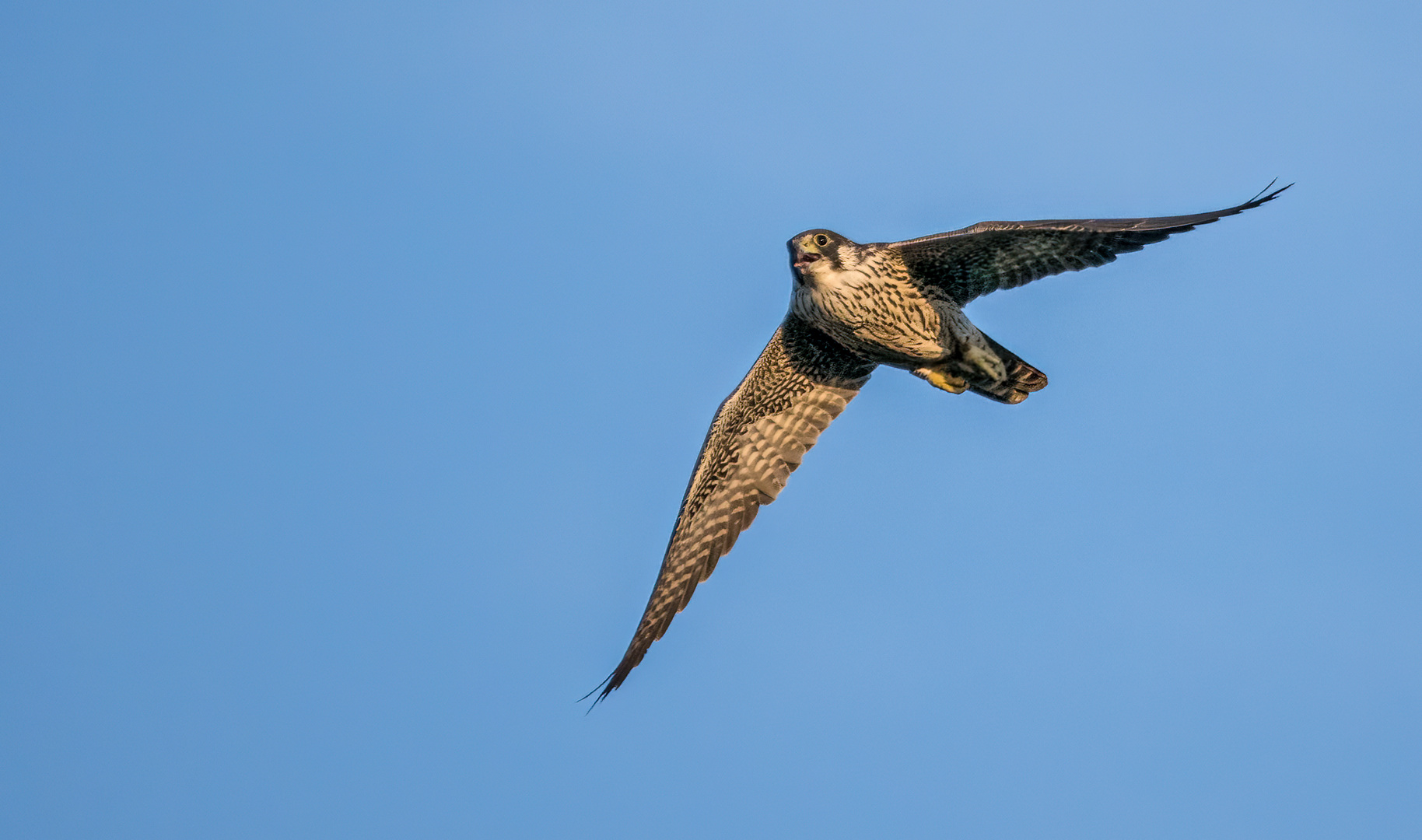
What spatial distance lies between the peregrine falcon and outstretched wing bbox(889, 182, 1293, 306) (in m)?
0.01

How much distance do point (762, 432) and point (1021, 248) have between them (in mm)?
2791

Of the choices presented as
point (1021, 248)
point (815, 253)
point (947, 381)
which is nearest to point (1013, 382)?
point (947, 381)

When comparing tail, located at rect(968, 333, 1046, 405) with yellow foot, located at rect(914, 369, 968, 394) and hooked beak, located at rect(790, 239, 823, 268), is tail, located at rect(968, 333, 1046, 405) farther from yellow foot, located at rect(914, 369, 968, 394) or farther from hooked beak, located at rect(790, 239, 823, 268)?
hooked beak, located at rect(790, 239, 823, 268)

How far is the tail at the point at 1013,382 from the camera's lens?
10828mm

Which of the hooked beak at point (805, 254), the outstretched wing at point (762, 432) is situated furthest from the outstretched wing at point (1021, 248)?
the outstretched wing at point (762, 432)

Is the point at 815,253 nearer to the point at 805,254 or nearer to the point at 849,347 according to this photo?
the point at 805,254

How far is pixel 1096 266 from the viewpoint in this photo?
33.3 ft

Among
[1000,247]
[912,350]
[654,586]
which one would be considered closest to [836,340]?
[912,350]

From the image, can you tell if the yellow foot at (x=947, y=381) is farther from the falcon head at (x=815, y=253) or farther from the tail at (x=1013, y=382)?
the falcon head at (x=815, y=253)

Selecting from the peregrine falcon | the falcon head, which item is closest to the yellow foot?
the peregrine falcon

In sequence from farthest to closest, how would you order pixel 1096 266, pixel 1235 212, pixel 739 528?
pixel 739 528 → pixel 1096 266 → pixel 1235 212

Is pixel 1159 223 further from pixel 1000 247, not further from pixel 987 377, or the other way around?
pixel 987 377

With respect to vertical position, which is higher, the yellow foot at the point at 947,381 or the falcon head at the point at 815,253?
the falcon head at the point at 815,253

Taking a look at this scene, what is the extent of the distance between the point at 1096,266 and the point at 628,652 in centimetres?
456
